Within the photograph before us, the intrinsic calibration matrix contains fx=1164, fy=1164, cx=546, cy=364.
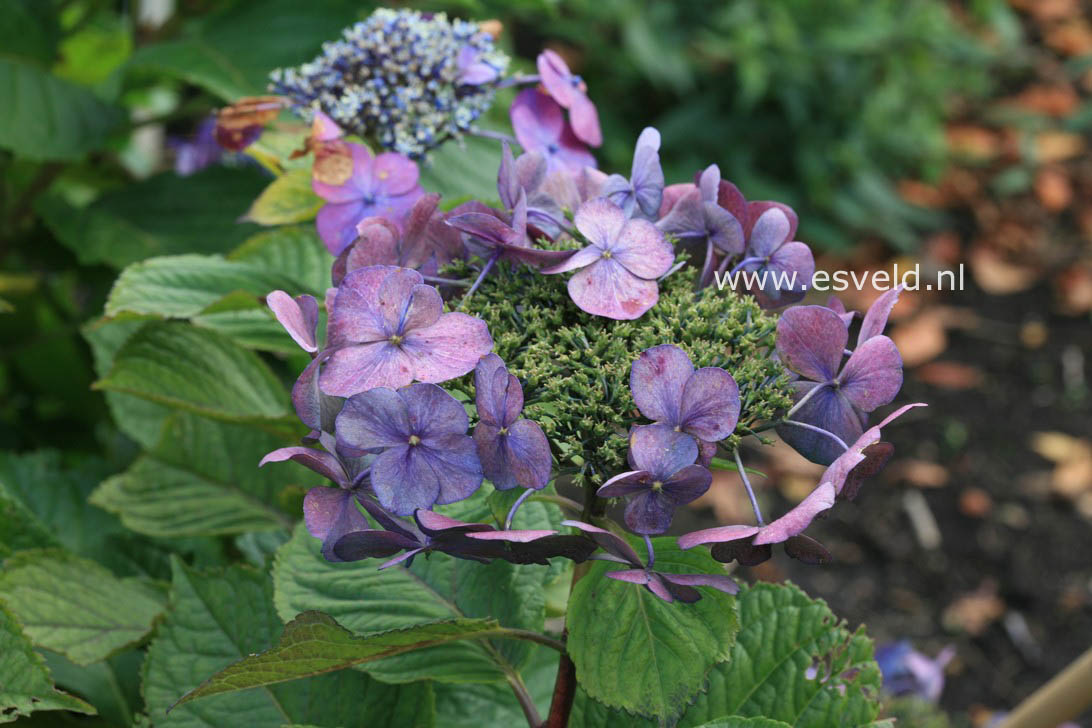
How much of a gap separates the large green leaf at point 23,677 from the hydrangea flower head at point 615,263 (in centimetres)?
39

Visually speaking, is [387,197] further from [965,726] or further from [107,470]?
[965,726]

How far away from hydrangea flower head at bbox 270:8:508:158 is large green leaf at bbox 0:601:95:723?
1.51ft

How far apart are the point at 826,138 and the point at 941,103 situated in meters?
0.52

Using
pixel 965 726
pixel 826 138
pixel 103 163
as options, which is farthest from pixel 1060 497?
pixel 103 163

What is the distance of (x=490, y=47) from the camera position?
100cm

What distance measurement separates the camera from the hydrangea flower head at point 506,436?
0.59 metres

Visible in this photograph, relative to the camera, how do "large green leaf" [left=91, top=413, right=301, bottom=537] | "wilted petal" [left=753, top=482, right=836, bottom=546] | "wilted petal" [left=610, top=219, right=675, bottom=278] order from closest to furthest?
"wilted petal" [left=753, top=482, right=836, bottom=546], "wilted petal" [left=610, top=219, right=675, bottom=278], "large green leaf" [left=91, top=413, right=301, bottom=537]

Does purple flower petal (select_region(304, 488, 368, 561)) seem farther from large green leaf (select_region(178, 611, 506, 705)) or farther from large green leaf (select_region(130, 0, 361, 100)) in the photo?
large green leaf (select_region(130, 0, 361, 100))

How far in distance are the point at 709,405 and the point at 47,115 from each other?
106 centimetres

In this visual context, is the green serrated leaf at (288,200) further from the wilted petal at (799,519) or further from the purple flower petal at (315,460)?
the wilted petal at (799,519)

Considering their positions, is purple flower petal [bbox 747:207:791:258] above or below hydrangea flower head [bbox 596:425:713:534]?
above

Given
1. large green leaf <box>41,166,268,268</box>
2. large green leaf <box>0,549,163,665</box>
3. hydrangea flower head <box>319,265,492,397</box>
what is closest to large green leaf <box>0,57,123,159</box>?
large green leaf <box>41,166,268,268</box>

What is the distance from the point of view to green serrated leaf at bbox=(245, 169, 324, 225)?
97cm

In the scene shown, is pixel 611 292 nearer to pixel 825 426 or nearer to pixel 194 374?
pixel 825 426
